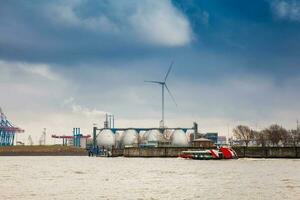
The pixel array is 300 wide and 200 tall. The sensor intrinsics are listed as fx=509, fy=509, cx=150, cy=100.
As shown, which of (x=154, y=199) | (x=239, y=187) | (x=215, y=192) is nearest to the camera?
(x=154, y=199)

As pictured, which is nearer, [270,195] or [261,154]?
[270,195]

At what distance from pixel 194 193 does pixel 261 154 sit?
14519cm

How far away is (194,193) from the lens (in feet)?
148

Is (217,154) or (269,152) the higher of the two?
(269,152)

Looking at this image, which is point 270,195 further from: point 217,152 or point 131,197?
point 217,152

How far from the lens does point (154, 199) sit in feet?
131

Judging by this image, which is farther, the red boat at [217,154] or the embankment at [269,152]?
the embankment at [269,152]

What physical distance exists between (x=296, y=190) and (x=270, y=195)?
18.4 ft

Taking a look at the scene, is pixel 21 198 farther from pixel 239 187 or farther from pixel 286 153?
pixel 286 153

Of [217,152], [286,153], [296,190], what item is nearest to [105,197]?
[296,190]

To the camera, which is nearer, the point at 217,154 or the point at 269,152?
the point at 217,154

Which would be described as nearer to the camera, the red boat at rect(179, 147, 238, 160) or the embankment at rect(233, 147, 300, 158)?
the red boat at rect(179, 147, 238, 160)

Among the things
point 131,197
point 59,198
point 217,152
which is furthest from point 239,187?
point 217,152

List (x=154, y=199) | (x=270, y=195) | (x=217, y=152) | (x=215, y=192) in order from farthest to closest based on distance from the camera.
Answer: (x=217, y=152) < (x=215, y=192) < (x=270, y=195) < (x=154, y=199)
